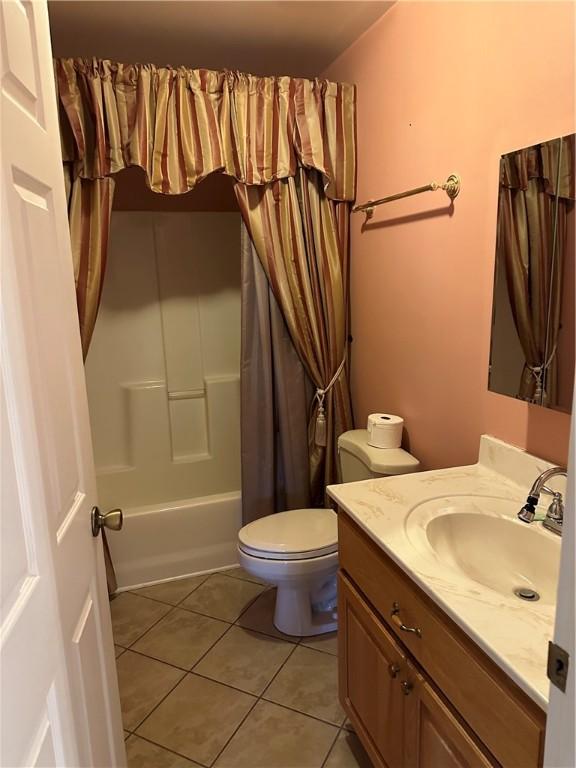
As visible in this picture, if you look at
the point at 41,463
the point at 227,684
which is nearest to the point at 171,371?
the point at 227,684

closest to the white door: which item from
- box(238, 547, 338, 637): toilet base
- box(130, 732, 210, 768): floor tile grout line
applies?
box(130, 732, 210, 768): floor tile grout line

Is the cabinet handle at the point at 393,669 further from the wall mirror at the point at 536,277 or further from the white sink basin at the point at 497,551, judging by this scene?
the wall mirror at the point at 536,277

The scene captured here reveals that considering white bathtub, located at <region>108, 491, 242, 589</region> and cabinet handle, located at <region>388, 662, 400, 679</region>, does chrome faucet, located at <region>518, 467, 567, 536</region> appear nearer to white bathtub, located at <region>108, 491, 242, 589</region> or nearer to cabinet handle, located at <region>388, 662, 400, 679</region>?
cabinet handle, located at <region>388, 662, 400, 679</region>

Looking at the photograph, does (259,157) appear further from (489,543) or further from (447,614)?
(447,614)

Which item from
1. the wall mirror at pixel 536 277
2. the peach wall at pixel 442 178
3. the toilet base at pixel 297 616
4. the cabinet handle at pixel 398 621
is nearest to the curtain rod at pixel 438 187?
the peach wall at pixel 442 178

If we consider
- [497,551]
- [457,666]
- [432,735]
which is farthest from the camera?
[497,551]

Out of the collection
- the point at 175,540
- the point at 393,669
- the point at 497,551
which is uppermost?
the point at 497,551

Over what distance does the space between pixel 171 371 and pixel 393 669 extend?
217 centimetres

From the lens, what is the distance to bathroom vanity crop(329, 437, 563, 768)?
91 centimetres

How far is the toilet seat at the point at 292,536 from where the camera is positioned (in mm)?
2074

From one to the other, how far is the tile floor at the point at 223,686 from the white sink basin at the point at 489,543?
797mm

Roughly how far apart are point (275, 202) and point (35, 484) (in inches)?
70.6

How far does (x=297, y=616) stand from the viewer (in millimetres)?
2217

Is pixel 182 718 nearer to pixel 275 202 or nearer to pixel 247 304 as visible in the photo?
pixel 247 304
